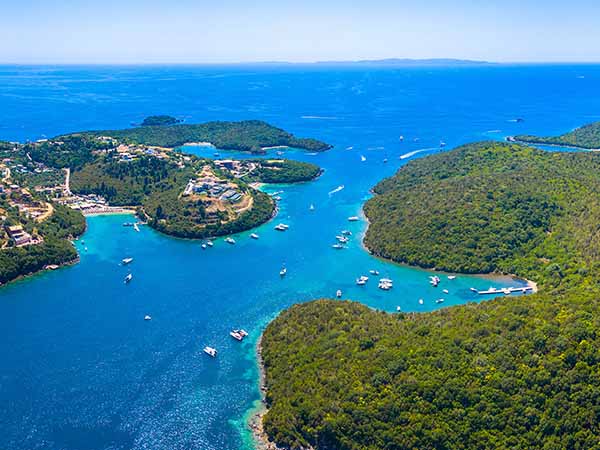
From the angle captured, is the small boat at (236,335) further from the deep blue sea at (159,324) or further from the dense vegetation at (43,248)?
the dense vegetation at (43,248)

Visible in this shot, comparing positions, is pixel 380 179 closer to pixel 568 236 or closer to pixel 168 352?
pixel 568 236

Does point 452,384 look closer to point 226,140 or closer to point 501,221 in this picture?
point 501,221

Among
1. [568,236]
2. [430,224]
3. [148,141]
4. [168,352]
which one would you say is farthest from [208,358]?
[148,141]

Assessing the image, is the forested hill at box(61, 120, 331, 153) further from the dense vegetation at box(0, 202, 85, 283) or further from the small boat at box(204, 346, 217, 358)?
the small boat at box(204, 346, 217, 358)

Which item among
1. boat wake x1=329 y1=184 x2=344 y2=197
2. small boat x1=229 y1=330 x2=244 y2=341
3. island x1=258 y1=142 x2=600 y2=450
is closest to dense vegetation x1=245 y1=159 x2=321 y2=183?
boat wake x1=329 y1=184 x2=344 y2=197

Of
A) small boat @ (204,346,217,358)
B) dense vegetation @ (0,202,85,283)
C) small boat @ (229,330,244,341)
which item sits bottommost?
small boat @ (204,346,217,358)

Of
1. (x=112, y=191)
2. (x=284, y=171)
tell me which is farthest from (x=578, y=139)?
(x=112, y=191)
